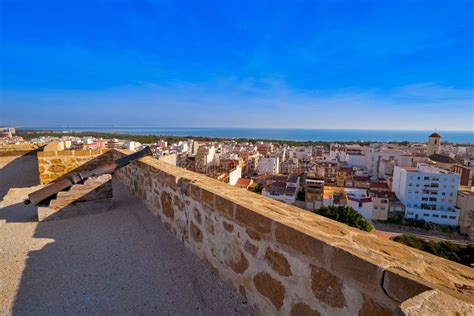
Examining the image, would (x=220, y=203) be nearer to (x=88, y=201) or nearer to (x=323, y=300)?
(x=323, y=300)

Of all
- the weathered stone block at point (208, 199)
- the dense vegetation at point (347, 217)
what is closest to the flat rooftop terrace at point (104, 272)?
the weathered stone block at point (208, 199)

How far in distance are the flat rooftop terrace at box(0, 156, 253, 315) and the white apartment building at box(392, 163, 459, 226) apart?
24997mm

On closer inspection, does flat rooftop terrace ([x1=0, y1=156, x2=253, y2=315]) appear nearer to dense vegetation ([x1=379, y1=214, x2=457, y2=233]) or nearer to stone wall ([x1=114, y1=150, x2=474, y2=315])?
stone wall ([x1=114, y1=150, x2=474, y2=315])

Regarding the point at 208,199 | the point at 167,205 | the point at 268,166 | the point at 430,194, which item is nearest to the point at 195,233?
the point at 208,199

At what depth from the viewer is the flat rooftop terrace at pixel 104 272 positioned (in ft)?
4.99

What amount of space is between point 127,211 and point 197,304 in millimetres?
1952

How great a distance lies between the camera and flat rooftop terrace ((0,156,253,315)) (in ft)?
4.99

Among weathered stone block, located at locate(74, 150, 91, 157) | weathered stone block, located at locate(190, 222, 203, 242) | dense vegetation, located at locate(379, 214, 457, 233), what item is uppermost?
weathered stone block, located at locate(74, 150, 91, 157)

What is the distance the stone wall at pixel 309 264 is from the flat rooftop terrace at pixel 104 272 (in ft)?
0.55

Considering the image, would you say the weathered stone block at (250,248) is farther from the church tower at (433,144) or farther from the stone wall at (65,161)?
the church tower at (433,144)

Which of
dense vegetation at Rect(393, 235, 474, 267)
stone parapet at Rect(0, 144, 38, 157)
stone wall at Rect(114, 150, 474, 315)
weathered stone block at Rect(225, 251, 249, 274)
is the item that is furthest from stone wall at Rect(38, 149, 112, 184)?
dense vegetation at Rect(393, 235, 474, 267)

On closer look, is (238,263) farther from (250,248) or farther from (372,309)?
(372,309)

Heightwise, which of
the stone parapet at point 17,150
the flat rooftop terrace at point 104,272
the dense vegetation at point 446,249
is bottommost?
the dense vegetation at point 446,249

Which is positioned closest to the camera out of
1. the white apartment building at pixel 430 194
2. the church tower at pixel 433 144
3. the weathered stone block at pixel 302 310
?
Result: the weathered stone block at pixel 302 310
